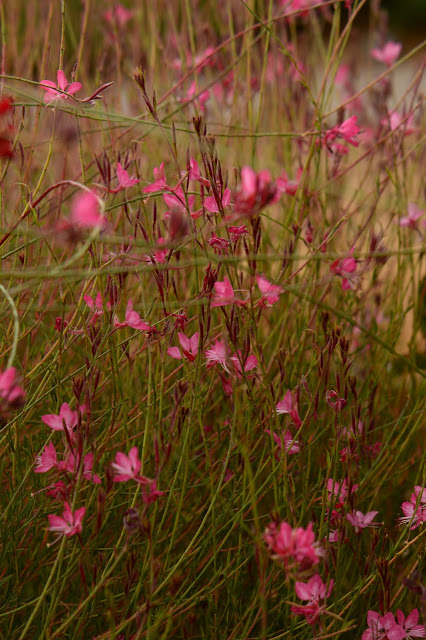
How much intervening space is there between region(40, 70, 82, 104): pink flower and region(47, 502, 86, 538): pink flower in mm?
500

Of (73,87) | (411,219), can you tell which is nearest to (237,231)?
(73,87)

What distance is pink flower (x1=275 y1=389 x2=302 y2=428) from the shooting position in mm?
875

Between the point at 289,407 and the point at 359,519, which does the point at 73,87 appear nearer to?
the point at 289,407

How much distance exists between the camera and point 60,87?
0.91 meters

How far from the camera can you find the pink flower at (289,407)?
0.87 m

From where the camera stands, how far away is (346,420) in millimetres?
1233

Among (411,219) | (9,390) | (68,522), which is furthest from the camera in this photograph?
(411,219)

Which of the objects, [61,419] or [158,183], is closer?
[61,419]

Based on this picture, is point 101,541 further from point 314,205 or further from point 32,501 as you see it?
point 314,205

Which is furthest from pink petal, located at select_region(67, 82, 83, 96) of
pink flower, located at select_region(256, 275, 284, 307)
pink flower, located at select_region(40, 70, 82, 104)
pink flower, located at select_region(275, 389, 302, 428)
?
pink flower, located at select_region(275, 389, 302, 428)

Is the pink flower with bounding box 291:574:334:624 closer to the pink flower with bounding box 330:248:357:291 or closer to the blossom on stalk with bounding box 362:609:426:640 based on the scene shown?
the blossom on stalk with bounding box 362:609:426:640

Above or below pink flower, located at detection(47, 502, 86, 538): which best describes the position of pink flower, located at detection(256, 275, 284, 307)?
above

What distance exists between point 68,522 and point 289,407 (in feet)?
1.08

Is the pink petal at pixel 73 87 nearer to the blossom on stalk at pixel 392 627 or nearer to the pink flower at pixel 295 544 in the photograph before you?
the pink flower at pixel 295 544
